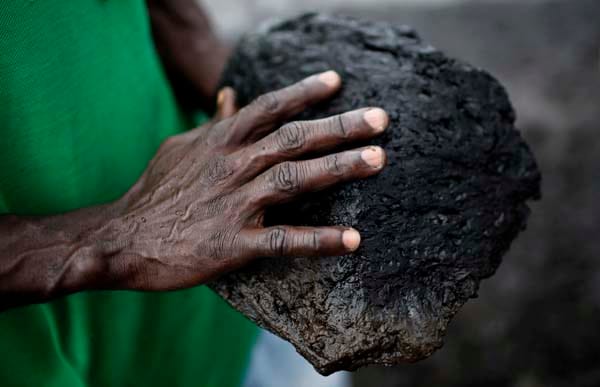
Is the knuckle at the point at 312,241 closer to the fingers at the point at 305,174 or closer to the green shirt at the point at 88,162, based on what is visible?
the fingers at the point at 305,174

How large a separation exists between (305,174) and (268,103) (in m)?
0.22

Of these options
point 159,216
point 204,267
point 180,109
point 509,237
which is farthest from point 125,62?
point 509,237

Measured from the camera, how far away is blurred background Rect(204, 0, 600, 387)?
Answer: 2805 millimetres

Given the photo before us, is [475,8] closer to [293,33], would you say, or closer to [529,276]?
[529,276]

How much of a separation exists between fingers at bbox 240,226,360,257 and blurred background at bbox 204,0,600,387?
177cm

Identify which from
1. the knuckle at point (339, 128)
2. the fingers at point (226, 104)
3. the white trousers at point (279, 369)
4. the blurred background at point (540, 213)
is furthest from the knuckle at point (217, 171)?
the blurred background at point (540, 213)

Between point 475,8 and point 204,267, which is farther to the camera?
point 475,8

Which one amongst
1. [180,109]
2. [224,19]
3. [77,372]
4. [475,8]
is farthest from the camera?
[224,19]

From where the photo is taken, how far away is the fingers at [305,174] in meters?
1.27

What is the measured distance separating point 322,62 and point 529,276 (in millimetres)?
1844

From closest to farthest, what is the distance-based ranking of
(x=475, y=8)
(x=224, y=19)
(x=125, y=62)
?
(x=125, y=62) < (x=475, y=8) < (x=224, y=19)

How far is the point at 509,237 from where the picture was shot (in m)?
1.53

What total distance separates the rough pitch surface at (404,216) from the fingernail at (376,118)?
0.09 metres

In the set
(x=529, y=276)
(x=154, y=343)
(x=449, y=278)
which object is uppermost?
(x=449, y=278)
